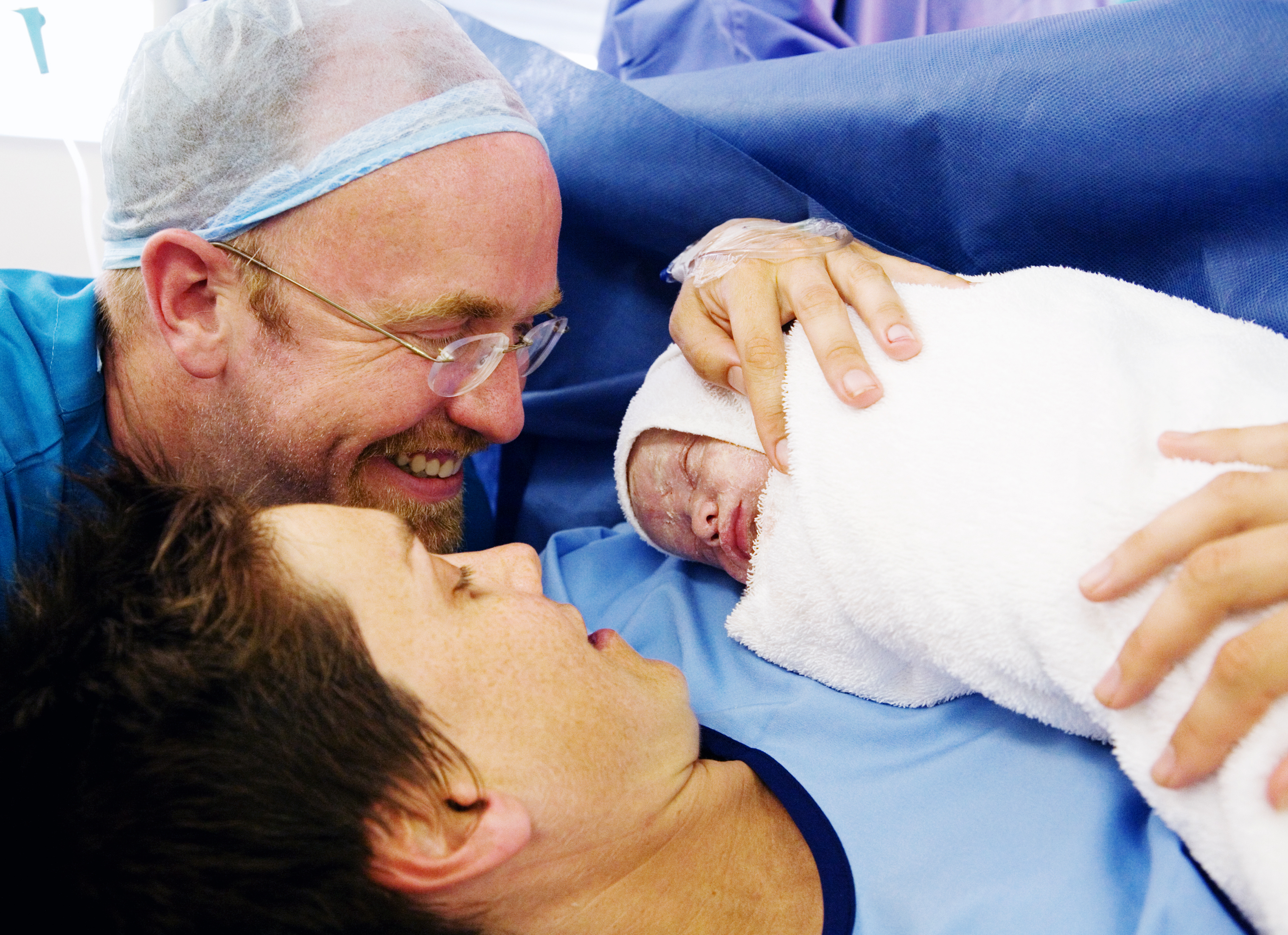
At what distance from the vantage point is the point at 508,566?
1.04 metres

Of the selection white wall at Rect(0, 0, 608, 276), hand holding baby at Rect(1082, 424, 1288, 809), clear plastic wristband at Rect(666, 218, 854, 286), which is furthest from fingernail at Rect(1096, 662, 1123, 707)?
white wall at Rect(0, 0, 608, 276)

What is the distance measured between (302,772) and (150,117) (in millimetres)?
964

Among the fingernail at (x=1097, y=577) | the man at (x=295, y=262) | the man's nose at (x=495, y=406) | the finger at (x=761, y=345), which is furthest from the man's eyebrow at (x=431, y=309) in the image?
the fingernail at (x=1097, y=577)

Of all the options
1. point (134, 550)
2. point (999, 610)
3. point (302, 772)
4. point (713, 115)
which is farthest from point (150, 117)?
point (999, 610)

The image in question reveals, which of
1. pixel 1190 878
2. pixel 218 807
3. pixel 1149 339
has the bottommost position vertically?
pixel 1190 878

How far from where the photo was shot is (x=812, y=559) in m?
1.08

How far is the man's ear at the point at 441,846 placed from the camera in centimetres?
75

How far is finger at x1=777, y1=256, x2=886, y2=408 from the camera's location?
1039 mm

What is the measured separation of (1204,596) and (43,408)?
1370mm

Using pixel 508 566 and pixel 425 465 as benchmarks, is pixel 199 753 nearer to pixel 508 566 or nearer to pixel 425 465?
pixel 508 566

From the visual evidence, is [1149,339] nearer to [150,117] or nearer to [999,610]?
[999,610]

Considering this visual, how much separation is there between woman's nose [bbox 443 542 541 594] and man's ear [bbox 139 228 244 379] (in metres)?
0.49

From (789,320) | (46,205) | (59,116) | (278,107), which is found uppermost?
(278,107)

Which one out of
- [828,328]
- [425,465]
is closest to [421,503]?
[425,465]
